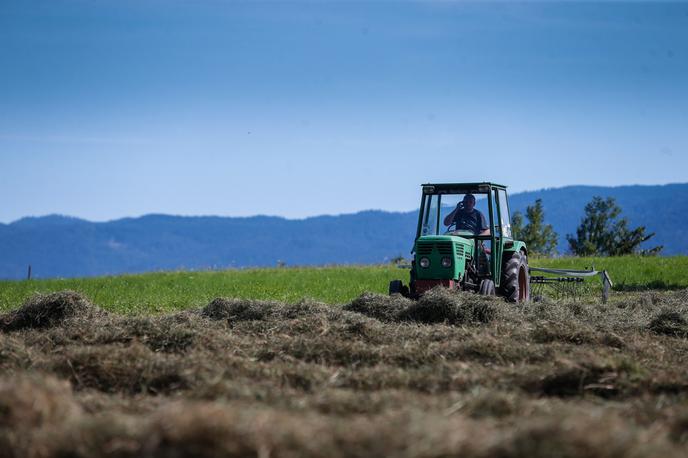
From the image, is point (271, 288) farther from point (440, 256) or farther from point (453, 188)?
point (440, 256)

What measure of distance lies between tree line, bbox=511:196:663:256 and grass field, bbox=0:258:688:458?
66.4 meters

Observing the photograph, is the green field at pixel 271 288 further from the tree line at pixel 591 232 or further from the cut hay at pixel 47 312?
the tree line at pixel 591 232

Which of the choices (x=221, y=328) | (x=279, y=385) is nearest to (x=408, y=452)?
(x=279, y=385)

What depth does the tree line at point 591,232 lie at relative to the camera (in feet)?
260

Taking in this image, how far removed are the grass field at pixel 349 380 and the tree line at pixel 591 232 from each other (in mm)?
66376

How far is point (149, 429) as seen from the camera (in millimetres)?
4402

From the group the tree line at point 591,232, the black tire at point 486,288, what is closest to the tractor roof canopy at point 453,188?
the black tire at point 486,288

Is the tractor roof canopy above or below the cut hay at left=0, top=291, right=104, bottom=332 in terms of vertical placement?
above

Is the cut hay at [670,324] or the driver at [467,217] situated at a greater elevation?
the driver at [467,217]

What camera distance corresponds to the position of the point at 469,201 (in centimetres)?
1351

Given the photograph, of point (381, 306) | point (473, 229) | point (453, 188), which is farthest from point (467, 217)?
point (381, 306)

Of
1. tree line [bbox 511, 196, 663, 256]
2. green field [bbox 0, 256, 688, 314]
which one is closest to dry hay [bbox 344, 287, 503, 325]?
green field [bbox 0, 256, 688, 314]

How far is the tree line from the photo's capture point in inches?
3123

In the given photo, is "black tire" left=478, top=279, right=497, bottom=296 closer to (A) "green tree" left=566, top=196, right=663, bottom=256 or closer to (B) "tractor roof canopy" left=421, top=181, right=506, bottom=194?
(B) "tractor roof canopy" left=421, top=181, right=506, bottom=194
